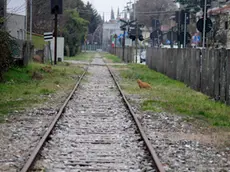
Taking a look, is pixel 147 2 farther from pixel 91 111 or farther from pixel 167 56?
pixel 91 111

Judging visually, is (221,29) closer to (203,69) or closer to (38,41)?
(38,41)

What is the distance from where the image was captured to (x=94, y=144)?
32.1ft

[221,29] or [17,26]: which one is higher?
[221,29]

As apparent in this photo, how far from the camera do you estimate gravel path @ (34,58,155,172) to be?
813cm

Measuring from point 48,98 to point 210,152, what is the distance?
30.2 feet

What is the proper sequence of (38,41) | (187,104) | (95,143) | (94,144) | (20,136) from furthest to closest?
(38,41) → (187,104) → (20,136) → (95,143) → (94,144)

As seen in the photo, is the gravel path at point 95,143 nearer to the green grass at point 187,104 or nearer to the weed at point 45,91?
the green grass at point 187,104

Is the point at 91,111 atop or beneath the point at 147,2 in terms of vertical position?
beneath

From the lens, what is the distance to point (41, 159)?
27.7ft

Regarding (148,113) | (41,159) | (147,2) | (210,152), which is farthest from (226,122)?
(147,2)

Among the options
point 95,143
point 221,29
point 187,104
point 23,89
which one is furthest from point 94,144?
point 221,29

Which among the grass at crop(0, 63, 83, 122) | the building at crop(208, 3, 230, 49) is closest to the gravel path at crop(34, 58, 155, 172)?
the grass at crop(0, 63, 83, 122)

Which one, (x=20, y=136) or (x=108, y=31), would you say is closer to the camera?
(x=20, y=136)

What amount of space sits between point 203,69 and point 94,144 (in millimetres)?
11111
